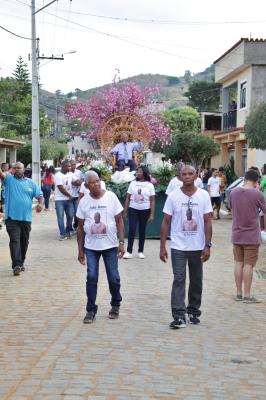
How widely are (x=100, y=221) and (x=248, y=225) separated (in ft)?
7.49

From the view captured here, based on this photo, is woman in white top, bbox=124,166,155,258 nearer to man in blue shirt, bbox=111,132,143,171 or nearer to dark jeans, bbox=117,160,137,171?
dark jeans, bbox=117,160,137,171

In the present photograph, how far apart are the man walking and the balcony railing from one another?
27207mm

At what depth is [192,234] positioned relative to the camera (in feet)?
24.4

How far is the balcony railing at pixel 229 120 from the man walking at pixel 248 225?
89.3 feet

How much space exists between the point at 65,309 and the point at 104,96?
25.5m

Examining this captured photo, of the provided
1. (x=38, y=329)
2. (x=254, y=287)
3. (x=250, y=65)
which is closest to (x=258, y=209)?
(x=254, y=287)

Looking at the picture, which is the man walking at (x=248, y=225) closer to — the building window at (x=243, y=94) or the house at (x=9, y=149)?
the building window at (x=243, y=94)

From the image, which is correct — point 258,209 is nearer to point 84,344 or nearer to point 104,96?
point 84,344

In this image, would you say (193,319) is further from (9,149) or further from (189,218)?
(9,149)

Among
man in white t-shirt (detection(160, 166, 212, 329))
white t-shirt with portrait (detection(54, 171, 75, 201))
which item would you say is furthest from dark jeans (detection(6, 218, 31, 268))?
white t-shirt with portrait (detection(54, 171, 75, 201))

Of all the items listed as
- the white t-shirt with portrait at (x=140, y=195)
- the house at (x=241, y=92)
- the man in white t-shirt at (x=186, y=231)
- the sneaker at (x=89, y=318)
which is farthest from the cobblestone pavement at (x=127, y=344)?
the house at (x=241, y=92)

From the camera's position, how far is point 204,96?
91375 millimetres

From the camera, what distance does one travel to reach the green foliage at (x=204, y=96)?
90000mm

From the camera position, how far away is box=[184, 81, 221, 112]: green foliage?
9000 cm
